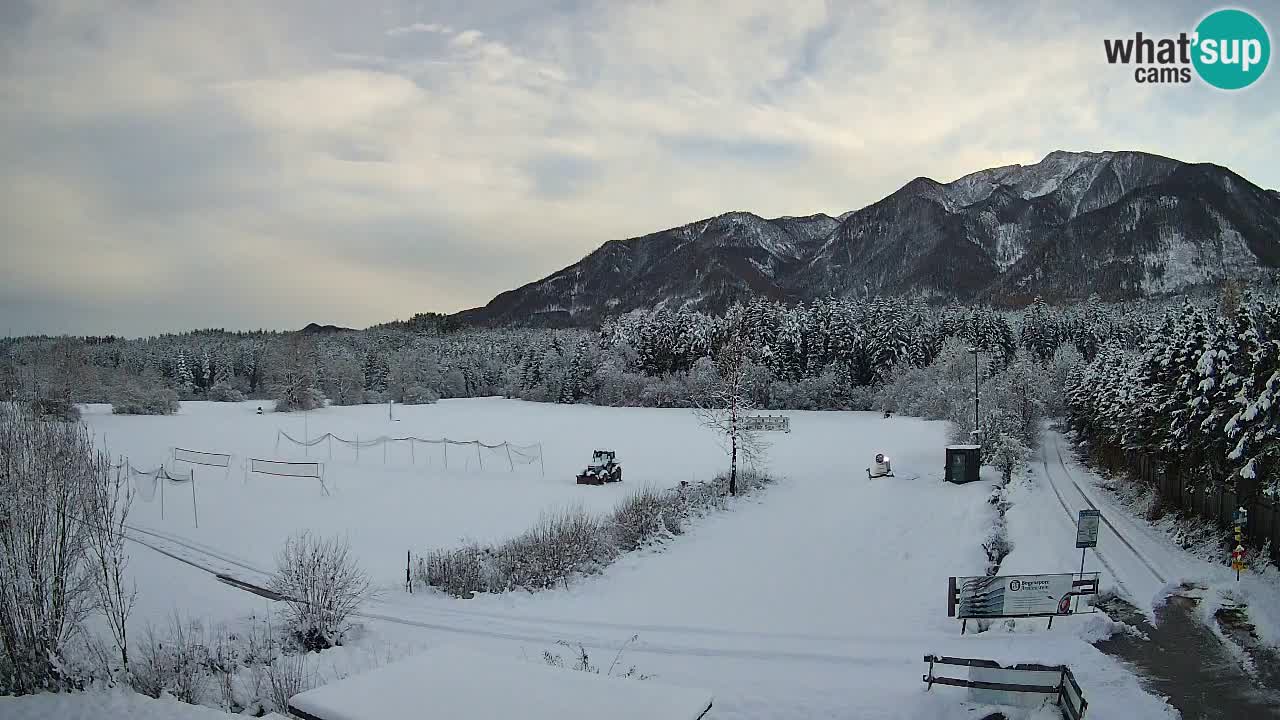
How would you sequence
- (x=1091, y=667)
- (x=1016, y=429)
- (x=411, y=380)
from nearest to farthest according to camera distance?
(x=1091, y=667), (x=1016, y=429), (x=411, y=380)

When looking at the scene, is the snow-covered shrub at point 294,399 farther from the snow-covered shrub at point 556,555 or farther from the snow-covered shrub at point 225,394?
the snow-covered shrub at point 556,555

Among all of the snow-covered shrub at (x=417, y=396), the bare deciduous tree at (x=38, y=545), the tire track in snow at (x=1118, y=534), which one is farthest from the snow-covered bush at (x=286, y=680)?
the snow-covered shrub at (x=417, y=396)

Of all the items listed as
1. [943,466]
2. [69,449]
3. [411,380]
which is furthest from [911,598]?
[411,380]

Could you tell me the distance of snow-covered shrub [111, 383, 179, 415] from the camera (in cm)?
6044

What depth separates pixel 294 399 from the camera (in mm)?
72562

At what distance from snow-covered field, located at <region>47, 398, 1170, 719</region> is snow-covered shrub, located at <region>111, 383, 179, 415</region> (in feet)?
66.2

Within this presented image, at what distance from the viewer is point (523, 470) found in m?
36.6

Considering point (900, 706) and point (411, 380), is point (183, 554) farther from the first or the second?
point (411, 380)

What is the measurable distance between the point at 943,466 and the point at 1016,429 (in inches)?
160

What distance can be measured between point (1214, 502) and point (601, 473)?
2214cm

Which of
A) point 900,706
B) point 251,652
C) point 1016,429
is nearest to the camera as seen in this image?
point 900,706

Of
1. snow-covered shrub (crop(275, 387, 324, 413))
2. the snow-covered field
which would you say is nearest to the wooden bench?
the snow-covered field

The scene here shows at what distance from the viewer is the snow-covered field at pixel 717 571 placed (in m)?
11.3

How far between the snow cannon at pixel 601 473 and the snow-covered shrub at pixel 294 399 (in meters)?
49.9
